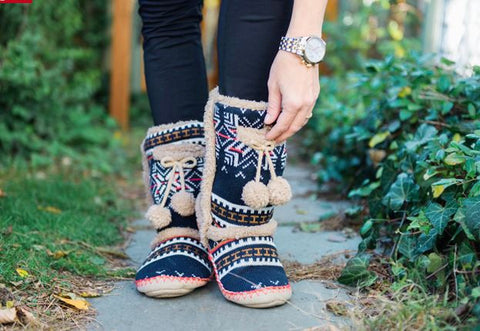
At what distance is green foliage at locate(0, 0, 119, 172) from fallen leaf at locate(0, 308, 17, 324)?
66.7 inches

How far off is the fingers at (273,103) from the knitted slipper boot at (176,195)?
29 centimetres

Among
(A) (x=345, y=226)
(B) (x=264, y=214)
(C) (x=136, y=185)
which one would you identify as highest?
(B) (x=264, y=214)

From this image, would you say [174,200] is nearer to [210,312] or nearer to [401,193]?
[210,312]

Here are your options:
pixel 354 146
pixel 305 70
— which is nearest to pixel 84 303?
pixel 305 70

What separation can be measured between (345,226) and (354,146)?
47 cm

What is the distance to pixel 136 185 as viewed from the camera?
103 inches

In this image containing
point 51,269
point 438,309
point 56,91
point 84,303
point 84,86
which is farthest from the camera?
point 84,86

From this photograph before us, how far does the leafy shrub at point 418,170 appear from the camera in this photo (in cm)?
116

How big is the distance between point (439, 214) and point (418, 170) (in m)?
0.21

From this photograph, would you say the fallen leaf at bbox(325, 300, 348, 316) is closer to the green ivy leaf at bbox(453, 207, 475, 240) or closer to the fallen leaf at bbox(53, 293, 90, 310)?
the green ivy leaf at bbox(453, 207, 475, 240)

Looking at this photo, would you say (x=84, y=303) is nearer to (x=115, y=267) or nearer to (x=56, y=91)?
(x=115, y=267)

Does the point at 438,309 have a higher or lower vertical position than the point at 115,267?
higher

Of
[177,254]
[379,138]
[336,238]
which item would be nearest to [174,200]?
[177,254]

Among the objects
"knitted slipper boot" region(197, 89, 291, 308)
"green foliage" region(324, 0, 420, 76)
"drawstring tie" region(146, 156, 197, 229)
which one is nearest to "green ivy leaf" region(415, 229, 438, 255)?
"knitted slipper boot" region(197, 89, 291, 308)
